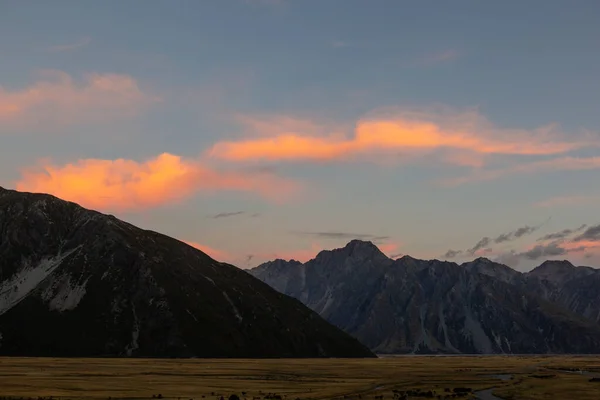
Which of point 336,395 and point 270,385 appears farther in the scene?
point 270,385

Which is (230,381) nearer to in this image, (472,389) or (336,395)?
(336,395)

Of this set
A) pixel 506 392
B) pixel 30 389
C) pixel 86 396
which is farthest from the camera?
pixel 506 392

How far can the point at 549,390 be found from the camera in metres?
129

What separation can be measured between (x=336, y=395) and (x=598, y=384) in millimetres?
69633

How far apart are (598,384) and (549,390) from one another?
73.3 feet

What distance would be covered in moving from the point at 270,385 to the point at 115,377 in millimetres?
38700

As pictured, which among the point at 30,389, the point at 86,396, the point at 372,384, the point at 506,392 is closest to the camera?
the point at 86,396

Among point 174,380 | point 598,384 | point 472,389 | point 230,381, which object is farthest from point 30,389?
point 598,384

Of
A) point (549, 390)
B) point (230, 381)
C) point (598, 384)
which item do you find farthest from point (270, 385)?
point (598, 384)

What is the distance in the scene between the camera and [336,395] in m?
110

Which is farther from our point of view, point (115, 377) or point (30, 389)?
point (115, 377)

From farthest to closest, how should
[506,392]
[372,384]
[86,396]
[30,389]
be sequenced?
[372,384] < [506,392] < [30,389] < [86,396]

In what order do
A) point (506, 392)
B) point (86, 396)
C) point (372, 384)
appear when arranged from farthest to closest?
1. point (372, 384)
2. point (506, 392)
3. point (86, 396)

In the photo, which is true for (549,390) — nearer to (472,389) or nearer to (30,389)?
(472,389)
